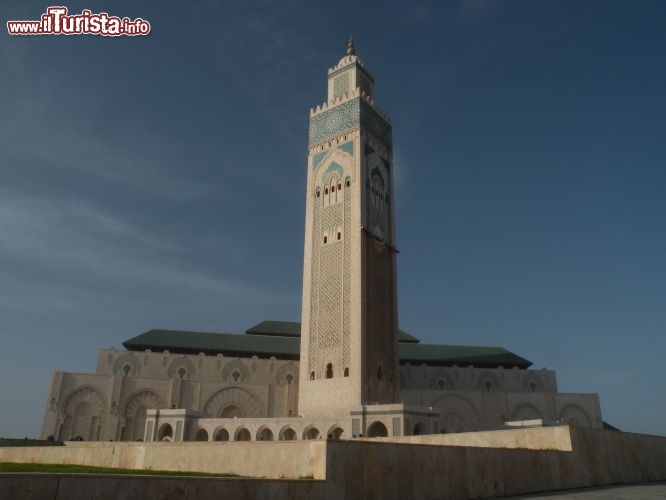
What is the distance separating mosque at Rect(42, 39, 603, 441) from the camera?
24547 mm

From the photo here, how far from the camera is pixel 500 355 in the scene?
1385 inches

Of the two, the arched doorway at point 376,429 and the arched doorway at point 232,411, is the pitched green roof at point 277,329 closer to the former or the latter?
the arched doorway at point 232,411

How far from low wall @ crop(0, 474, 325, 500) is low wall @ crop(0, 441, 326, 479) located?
451 millimetres

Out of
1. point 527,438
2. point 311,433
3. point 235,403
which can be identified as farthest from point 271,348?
point 527,438

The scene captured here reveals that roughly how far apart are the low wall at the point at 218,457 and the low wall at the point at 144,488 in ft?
1.48

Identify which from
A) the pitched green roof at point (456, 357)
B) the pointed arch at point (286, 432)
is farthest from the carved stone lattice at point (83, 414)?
the pitched green roof at point (456, 357)

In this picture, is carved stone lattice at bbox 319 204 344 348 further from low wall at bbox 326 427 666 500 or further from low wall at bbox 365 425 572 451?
low wall at bbox 326 427 666 500

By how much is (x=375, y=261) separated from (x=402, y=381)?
9509mm

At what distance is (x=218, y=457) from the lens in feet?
24.7

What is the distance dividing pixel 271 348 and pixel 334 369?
9143 mm

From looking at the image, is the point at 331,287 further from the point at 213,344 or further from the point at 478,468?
the point at 478,468

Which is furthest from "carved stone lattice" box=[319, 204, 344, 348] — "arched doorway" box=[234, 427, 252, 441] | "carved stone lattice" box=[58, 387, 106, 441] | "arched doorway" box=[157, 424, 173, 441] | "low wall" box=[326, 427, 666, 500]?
"low wall" box=[326, 427, 666, 500]

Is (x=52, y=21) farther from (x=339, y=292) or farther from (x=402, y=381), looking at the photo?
(x=402, y=381)

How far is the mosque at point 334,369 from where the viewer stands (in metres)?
24.5
